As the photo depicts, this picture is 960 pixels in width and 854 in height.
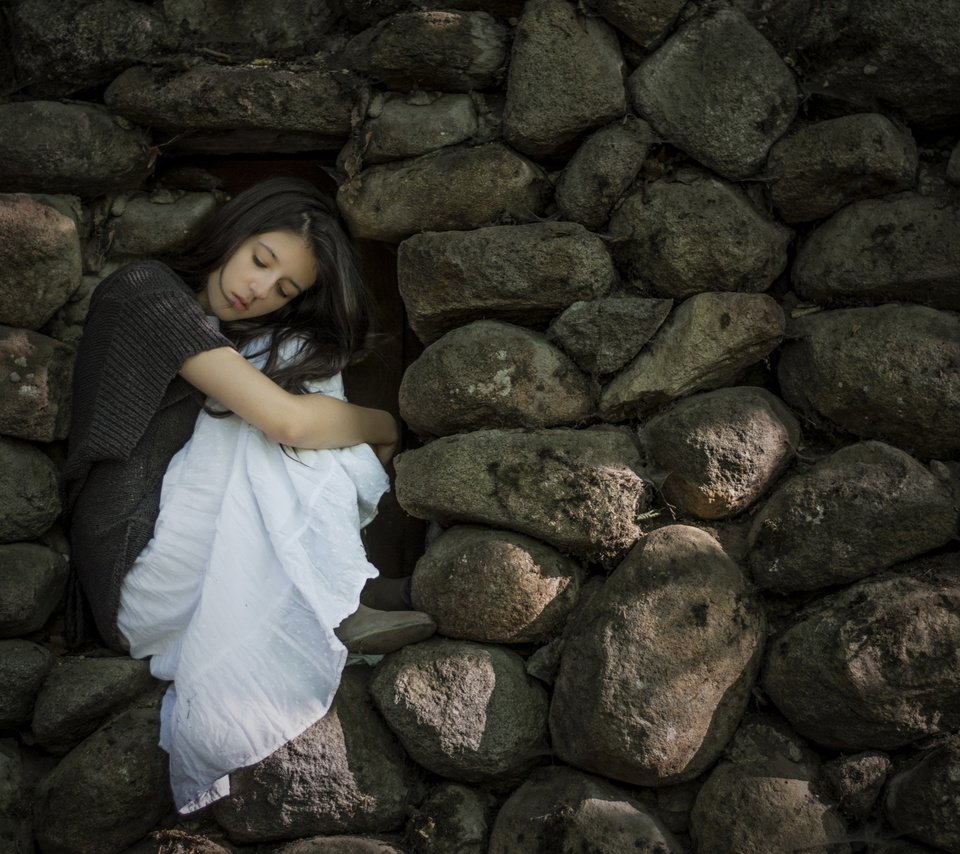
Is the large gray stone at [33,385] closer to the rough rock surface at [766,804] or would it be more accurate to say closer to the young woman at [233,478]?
the young woman at [233,478]

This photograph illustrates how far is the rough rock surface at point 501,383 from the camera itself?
6.72 ft

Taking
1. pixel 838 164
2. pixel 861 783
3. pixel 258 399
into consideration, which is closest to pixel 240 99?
pixel 258 399

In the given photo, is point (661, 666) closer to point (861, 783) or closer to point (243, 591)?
point (861, 783)

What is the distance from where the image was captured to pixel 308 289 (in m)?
2.31

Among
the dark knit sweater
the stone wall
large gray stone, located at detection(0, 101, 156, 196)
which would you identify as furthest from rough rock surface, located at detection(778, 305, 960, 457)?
large gray stone, located at detection(0, 101, 156, 196)

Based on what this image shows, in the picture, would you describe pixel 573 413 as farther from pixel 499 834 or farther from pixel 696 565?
pixel 499 834

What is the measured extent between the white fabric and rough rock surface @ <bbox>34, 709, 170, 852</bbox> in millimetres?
58

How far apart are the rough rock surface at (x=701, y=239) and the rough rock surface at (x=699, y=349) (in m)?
0.05

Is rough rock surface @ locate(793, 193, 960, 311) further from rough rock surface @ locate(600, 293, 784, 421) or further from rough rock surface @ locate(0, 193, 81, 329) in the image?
rough rock surface @ locate(0, 193, 81, 329)

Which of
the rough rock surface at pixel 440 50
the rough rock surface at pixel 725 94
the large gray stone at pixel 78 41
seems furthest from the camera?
the large gray stone at pixel 78 41

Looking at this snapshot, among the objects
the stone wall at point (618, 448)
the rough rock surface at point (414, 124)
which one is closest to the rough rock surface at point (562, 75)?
the stone wall at point (618, 448)

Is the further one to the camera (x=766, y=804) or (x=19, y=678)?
(x=19, y=678)

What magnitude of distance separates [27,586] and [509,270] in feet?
3.44

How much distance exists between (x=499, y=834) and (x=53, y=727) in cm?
81
